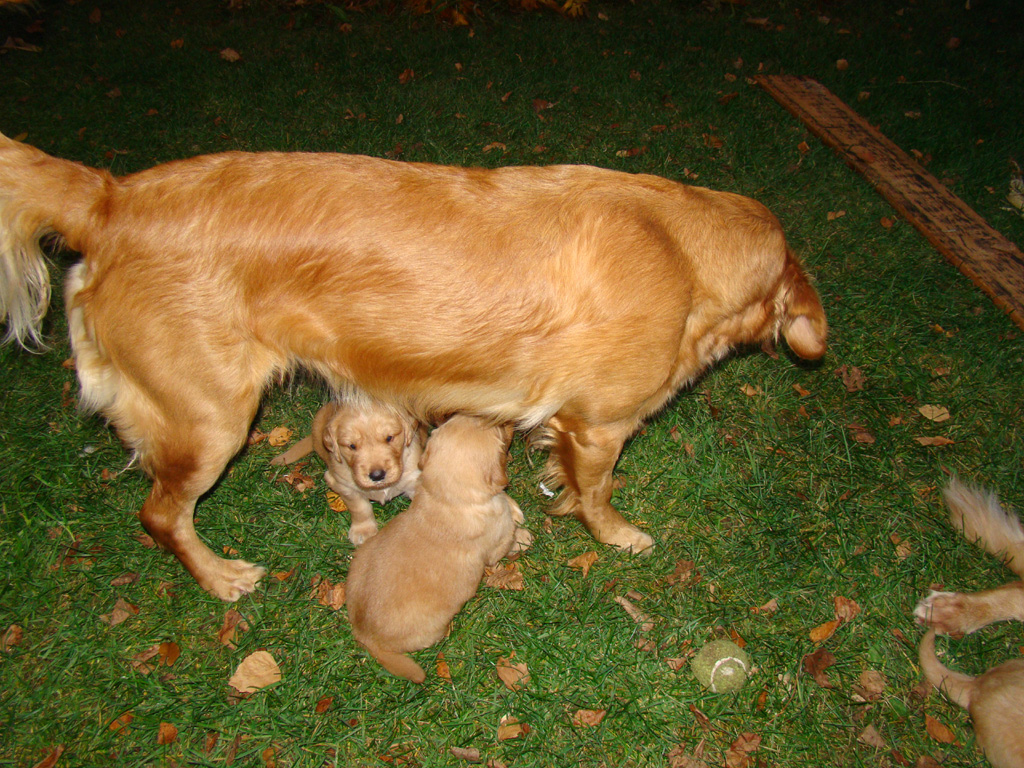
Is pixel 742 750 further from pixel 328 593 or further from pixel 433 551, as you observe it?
pixel 328 593

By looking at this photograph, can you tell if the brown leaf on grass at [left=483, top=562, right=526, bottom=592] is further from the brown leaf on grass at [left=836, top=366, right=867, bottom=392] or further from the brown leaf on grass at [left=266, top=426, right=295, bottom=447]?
the brown leaf on grass at [left=836, top=366, right=867, bottom=392]

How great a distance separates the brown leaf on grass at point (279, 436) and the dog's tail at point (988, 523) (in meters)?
3.63

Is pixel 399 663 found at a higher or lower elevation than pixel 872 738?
lower

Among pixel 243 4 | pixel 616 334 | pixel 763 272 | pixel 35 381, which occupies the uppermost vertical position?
pixel 763 272

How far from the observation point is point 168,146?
5695 millimetres

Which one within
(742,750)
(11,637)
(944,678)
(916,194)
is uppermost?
(916,194)

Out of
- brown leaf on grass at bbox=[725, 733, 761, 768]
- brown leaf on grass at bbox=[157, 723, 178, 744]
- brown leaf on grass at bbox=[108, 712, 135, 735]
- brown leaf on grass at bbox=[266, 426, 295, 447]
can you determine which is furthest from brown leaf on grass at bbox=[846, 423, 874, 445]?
brown leaf on grass at bbox=[108, 712, 135, 735]

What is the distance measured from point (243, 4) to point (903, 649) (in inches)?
360

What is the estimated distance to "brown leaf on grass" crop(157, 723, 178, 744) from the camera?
8.66 ft

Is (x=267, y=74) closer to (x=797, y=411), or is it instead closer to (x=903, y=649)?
(x=797, y=411)

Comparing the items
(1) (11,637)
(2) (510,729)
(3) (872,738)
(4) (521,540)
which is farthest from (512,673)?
(1) (11,637)

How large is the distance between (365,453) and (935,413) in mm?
3353

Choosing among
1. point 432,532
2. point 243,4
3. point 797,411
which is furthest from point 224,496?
point 243,4

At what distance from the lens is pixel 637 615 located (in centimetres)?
303
